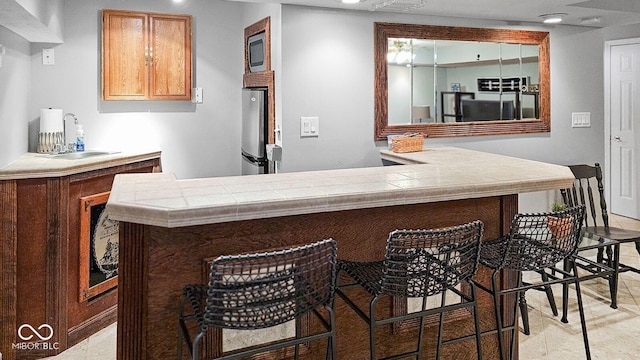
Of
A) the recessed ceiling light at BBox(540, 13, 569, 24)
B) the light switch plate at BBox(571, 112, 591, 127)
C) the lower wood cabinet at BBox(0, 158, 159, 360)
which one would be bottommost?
the lower wood cabinet at BBox(0, 158, 159, 360)

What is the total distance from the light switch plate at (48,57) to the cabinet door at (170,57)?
2.36ft

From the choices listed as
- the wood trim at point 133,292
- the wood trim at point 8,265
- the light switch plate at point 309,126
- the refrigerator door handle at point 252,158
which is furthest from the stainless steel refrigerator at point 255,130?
the wood trim at point 133,292

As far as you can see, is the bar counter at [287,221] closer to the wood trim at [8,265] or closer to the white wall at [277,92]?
the wood trim at [8,265]

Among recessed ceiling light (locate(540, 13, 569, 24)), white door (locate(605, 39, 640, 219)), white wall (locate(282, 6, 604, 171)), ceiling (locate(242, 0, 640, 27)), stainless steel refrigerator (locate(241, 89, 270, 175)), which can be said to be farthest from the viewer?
white door (locate(605, 39, 640, 219))

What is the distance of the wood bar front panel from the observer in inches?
69.9

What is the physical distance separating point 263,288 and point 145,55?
3.01m

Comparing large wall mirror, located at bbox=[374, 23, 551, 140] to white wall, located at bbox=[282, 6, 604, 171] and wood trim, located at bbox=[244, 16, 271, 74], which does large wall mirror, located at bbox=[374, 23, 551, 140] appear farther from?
wood trim, located at bbox=[244, 16, 271, 74]

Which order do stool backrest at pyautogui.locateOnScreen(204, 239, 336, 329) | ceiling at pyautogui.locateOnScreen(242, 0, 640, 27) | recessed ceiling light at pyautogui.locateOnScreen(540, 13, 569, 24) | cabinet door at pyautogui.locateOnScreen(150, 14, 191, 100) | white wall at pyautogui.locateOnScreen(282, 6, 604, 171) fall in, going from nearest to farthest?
stool backrest at pyautogui.locateOnScreen(204, 239, 336, 329) < ceiling at pyautogui.locateOnScreen(242, 0, 640, 27) < white wall at pyautogui.locateOnScreen(282, 6, 604, 171) < recessed ceiling light at pyautogui.locateOnScreen(540, 13, 569, 24) < cabinet door at pyautogui.locateOnScreen(150, 14, 191, 100)

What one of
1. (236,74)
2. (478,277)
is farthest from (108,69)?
(478,277)

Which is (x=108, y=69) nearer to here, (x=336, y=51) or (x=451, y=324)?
(x=336, y=51)

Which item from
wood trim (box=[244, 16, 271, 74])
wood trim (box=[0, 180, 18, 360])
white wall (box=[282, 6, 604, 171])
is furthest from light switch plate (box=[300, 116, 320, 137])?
wood trim (box=[0, 180, 18, 360])

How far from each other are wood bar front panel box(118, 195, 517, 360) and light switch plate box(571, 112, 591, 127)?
2.43 metres

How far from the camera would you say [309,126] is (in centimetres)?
341

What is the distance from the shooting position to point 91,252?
9.53 feet
